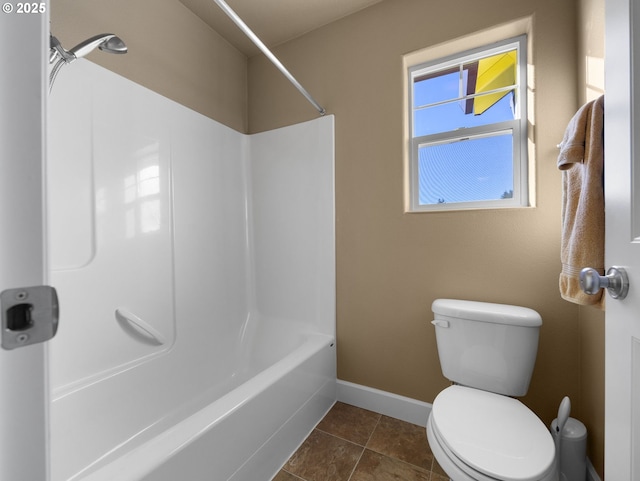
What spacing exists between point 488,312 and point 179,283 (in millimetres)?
1616

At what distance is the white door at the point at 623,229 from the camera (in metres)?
0.54

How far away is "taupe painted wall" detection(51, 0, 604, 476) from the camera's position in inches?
50.5

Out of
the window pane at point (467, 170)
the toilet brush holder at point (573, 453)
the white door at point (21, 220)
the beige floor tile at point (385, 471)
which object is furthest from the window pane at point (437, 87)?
the beige floor tile at point (385, 471)

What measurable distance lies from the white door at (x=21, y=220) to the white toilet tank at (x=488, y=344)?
139 cm

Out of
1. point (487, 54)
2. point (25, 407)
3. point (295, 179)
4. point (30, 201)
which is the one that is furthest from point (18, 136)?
point (487, 54)

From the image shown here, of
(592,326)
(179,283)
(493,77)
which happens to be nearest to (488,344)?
(592,326)

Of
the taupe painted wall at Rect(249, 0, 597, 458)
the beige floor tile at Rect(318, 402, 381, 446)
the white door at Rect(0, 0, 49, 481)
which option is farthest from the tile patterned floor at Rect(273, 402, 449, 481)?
the white door at Rect(0, 0, 49, 481)

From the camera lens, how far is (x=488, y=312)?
1.25 m

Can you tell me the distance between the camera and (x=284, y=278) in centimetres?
197

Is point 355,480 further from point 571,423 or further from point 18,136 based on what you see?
point 18,136

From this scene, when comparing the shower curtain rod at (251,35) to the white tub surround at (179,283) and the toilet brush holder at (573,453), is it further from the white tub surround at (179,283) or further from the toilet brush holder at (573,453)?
the toilet brush holder at (573,453)

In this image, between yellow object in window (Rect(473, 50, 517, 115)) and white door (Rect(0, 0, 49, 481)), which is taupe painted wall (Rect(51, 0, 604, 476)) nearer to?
yellow object in window (Rect(473, 50, 517, 115))

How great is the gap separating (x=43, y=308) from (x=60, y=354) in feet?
3.86

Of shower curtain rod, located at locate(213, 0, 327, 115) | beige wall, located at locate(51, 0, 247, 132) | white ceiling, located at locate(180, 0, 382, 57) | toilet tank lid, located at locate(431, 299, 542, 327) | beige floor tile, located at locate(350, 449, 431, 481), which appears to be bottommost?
beige floor tile, located at locate(350, 449, 431, 481)
